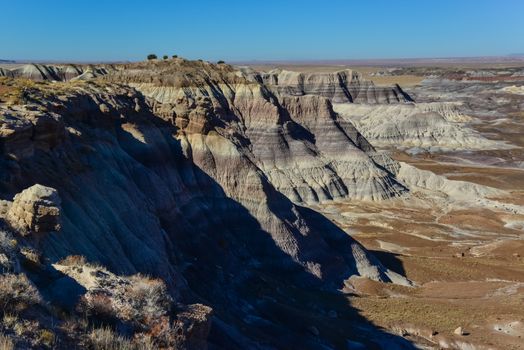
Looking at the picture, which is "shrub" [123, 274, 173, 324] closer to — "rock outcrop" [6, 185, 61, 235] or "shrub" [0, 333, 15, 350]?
"shrub" [0, 333, 15, 350]

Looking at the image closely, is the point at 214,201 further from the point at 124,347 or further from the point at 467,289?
the point at 124,347

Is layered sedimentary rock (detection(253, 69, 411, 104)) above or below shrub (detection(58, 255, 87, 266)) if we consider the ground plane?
below

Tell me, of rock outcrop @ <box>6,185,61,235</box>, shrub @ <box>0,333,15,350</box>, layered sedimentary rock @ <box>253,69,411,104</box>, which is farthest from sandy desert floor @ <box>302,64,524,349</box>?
layered sedimentary rock @ <box>253,69,411,104</box>

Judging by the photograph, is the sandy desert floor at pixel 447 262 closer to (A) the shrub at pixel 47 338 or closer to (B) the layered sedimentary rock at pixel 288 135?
(B) the layered sedimentary rock at pixel 288 135

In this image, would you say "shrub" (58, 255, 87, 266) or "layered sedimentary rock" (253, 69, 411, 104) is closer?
"shrub" (58, 255, 87, 266)

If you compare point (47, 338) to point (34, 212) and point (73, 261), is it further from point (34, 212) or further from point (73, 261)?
point (34, 212)

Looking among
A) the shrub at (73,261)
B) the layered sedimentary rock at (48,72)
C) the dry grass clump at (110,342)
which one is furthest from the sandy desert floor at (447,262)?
the layered sedimentary rock at (48,72)
